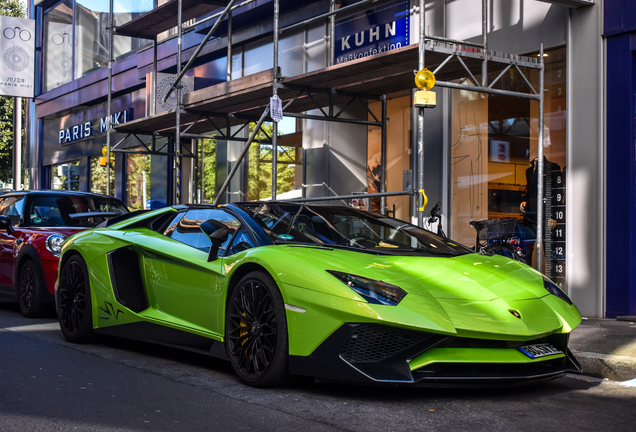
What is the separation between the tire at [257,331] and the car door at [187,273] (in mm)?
197

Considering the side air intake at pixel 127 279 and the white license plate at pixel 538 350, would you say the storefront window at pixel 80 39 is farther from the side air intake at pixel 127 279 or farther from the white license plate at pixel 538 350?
the white license plate at pixel 538 350

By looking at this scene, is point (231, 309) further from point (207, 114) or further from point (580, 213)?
point (207, 114)

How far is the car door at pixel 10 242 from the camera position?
8336mm

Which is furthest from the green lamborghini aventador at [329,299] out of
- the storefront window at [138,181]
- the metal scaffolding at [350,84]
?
the storefront window at [138,181]

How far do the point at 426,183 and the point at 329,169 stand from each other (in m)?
3.00

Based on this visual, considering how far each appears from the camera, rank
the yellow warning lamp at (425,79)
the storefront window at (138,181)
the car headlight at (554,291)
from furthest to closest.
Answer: the storefront window at (138,181), the yellow warning lamp at (425,79), the car headlight at (554,291)

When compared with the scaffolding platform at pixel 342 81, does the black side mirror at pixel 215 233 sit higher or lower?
lower

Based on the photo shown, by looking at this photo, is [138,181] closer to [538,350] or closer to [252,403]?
[252,403]

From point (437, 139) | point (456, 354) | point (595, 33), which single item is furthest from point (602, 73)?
point (456, 354)

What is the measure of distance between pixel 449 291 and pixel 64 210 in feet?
19.9

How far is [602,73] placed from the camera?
8.20 m

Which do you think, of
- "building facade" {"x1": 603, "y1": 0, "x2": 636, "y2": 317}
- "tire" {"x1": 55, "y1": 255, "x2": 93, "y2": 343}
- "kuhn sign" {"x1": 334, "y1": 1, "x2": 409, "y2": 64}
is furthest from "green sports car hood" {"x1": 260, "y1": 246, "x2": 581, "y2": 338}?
"kuhn sign" {"x1": 334, "y1": 1, "x2": 409, "y2": 64}

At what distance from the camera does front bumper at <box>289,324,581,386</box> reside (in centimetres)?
382

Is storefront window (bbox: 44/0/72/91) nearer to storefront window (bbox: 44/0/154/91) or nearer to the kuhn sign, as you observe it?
storefront window (bbox: 44/0/154/91)
